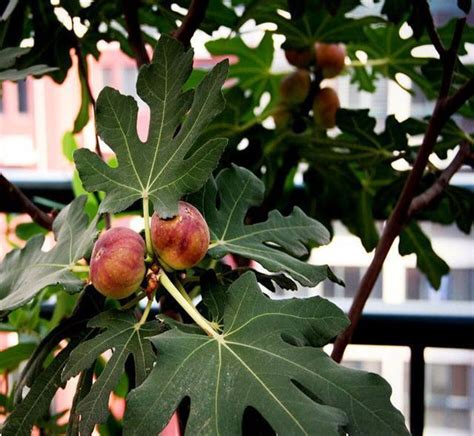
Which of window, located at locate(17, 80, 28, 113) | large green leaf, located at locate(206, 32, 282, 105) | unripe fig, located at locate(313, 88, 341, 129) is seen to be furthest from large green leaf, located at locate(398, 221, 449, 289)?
window, located at locate(17, 80, 28, 113)

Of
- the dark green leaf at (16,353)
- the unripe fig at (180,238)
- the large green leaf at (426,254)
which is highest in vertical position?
the unripe fig at (180,238)

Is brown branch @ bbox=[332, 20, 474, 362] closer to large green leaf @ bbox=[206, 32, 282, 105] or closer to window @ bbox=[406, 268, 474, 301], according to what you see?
large green leaf @ bbox=[206, 32, 282, 105]

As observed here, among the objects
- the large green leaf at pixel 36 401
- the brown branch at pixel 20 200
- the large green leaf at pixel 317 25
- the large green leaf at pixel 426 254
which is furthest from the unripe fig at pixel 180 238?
the large green leaf at pixel 426 254

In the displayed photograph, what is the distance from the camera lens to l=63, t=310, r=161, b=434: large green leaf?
0.45 m

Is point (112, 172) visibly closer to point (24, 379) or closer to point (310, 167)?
point (24, 379)

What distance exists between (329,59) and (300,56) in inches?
1.5

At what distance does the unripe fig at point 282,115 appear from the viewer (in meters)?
0.91

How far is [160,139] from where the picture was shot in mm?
493

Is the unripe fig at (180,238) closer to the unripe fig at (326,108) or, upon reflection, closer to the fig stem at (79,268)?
the fig stem at (79,268)

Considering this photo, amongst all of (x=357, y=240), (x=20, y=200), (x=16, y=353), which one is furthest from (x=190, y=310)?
(x=357, y=240)

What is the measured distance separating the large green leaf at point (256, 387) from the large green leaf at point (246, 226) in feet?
0.26

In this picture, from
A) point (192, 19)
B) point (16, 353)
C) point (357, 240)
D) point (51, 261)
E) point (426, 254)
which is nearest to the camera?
point (51, 261)

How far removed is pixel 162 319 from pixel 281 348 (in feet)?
0.27

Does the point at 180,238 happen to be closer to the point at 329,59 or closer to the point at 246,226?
the point at 246,226
